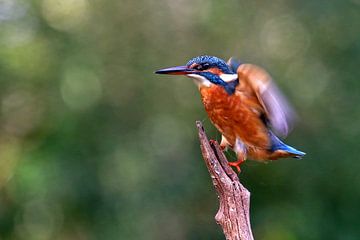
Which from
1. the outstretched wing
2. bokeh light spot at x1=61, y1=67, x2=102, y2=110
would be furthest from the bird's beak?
bokeh light spot at x1=61, y1=67, x2=102, y2=110

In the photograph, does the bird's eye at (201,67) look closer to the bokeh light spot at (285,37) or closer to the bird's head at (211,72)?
the bird's head at (211,72)

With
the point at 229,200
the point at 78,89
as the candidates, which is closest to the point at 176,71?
the point at 229,200

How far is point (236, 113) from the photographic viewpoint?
3.48 meters

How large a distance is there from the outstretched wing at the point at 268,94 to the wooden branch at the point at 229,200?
369mm

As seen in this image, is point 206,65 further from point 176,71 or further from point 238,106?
point 238,106

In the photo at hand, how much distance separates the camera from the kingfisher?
3.26 metres

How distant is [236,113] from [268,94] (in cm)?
32

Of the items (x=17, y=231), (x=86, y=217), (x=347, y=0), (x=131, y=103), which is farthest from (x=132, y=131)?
(x=347, y=0)

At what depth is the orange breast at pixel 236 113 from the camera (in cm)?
347

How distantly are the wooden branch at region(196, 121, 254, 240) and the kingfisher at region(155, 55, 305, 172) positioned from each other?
0.35m

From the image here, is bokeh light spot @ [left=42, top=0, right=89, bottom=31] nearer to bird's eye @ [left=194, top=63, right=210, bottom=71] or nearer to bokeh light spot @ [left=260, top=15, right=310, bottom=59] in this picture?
bokeh light spot @ [left=260, top=15, right=310, bottom=59]

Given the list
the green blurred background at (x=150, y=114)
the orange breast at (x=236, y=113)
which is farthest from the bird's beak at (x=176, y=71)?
the green blurred background at (x=150, y=114)

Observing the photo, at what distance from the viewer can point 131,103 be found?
229 inches

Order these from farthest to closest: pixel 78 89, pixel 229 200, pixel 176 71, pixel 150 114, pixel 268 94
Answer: pixel 150 114
pixel 78 89
pixel 176 71
pixel 268 94
pixel 229 200
